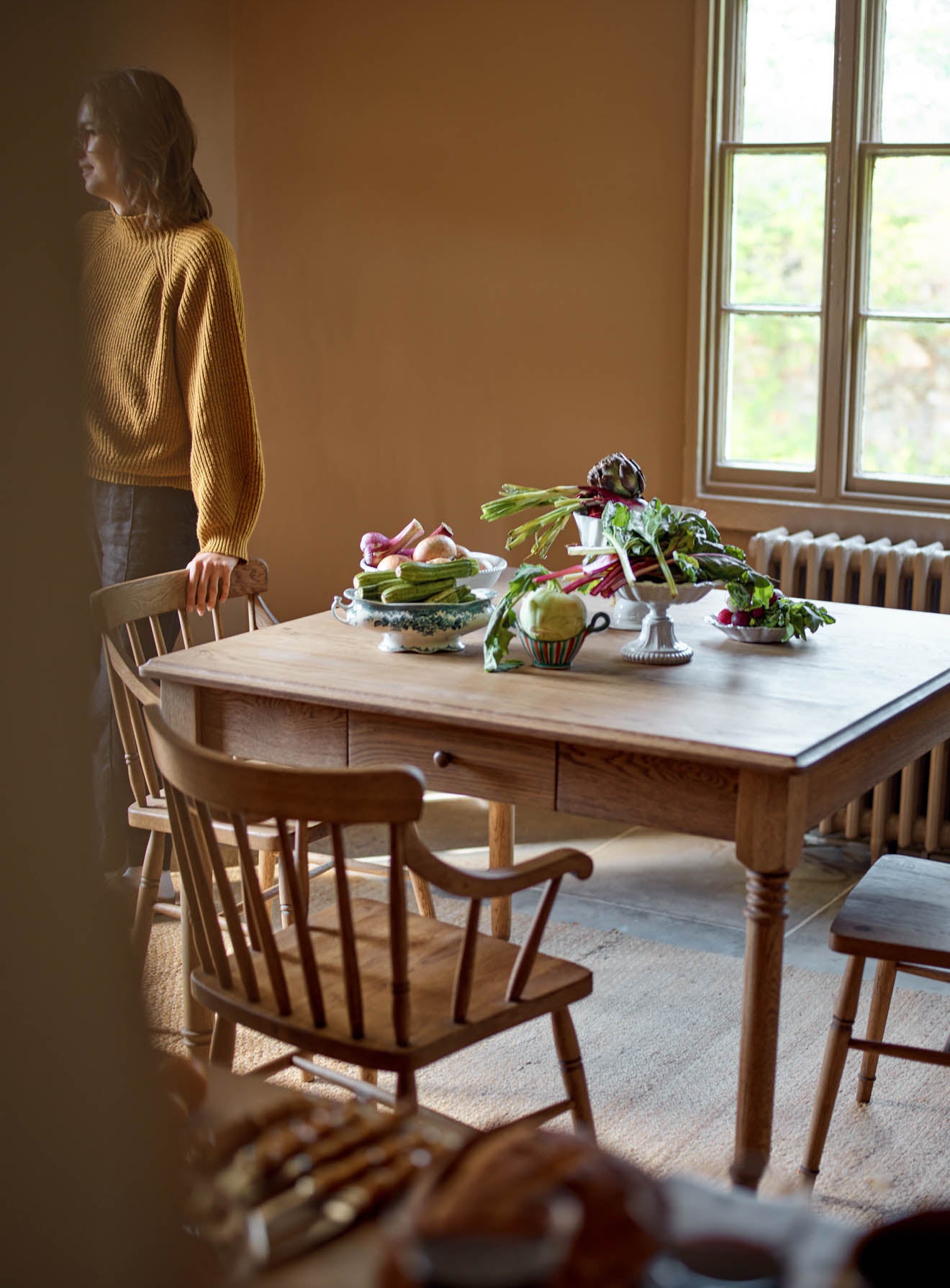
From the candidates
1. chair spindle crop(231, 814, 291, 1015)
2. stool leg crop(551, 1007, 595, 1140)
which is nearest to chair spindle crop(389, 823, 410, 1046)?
chair spindle crop(231, 814, 291, 1015)

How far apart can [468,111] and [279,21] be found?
0.80 m

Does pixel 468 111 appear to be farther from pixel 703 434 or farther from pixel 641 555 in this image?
pixel 641 555

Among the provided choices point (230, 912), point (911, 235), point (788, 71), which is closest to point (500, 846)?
point (230, 912)

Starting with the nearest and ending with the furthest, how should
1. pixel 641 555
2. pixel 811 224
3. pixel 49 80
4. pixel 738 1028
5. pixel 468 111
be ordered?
pixel 49 80
pixel 641 555
pixel 738 1028
pixel 811 224
pixel 468 111

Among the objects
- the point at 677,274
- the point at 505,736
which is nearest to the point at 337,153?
the point at 677,274

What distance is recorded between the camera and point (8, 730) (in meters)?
0.53

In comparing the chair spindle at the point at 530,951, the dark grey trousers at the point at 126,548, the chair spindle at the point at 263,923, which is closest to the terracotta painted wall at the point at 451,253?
the dark grey trousers at the point at 126,548

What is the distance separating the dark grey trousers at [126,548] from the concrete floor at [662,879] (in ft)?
2.45

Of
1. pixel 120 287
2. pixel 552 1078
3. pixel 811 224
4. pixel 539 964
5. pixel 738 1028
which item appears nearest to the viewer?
pixel 539 964

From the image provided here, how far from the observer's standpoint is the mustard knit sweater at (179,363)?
9.78 feet

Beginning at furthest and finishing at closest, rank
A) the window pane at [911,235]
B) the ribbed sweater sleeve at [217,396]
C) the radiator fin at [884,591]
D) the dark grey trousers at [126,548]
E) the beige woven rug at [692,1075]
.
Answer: the window pane at [911,235], the radiator fin at [884,591], the dark grey trousers at [126,548], the ribbed sweater sleeve at [217,396], the beige woven rug at [692,1075]

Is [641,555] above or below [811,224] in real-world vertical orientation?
below

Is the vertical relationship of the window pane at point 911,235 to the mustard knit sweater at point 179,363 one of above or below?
above

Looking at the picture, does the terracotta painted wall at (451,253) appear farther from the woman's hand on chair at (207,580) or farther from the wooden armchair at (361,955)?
the wooden armchair at (361,955)
